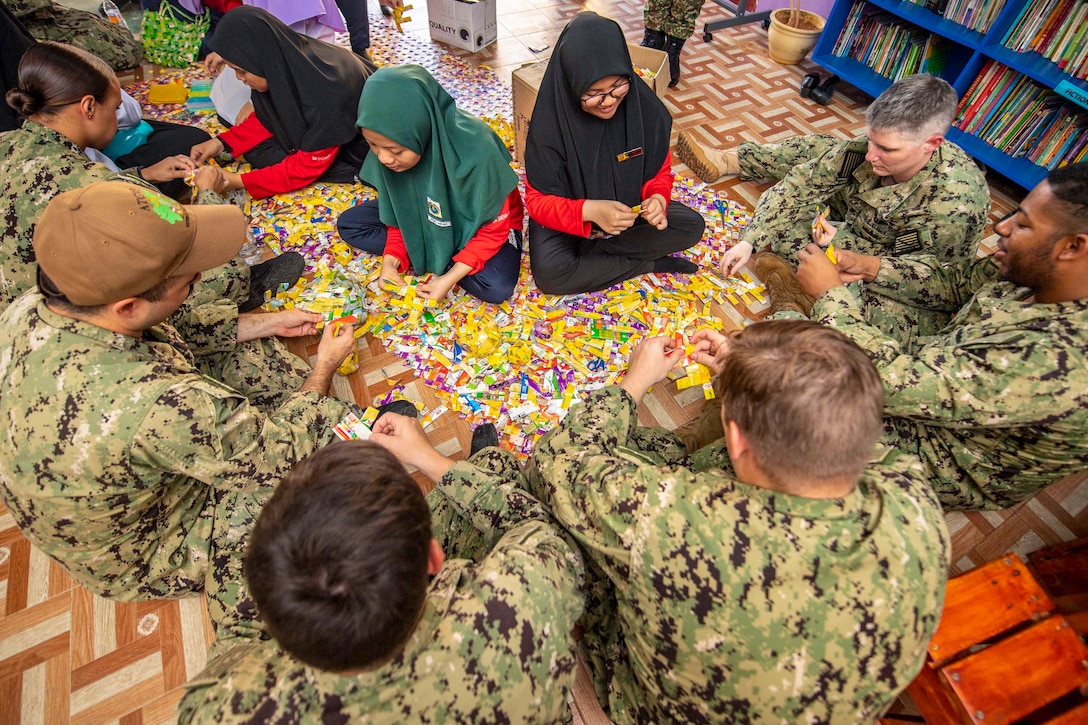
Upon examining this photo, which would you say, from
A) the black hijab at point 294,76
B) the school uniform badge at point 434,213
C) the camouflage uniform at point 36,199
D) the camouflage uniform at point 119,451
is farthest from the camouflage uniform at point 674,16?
the camouflage uniform at point 119,451

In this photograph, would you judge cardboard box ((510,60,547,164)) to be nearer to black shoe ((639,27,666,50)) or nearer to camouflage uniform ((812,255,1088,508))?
black shoe ((639,27,666,50))

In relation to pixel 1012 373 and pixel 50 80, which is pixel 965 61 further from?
pixel 50 80

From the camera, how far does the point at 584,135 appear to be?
248 cm

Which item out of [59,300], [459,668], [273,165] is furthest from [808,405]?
[273,165]

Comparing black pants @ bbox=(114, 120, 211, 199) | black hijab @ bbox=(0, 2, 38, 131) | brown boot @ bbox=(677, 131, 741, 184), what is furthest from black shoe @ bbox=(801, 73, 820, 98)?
black hijab @ bbox=(0, 2, 38, 131)

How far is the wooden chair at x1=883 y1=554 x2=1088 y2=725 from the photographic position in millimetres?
1418

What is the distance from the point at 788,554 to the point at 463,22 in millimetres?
5110

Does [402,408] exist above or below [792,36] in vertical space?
below

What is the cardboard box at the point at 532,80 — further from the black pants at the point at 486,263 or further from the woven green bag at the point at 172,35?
the woven green bag at the point at 172,35

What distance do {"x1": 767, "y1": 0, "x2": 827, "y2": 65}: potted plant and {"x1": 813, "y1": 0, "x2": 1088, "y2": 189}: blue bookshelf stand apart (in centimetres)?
18

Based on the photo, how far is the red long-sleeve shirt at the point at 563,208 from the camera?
8.52 ft

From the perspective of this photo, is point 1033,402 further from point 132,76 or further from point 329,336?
point 132,76

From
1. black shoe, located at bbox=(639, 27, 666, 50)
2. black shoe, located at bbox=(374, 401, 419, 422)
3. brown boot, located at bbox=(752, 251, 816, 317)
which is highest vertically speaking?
black shoe, located at bbox=(639, 27, 666, 50)

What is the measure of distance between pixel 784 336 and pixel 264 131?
3.58m
